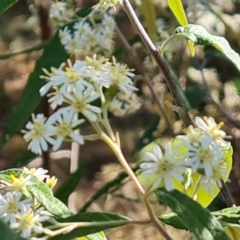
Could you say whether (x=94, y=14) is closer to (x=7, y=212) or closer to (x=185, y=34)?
(x=185, y=34)

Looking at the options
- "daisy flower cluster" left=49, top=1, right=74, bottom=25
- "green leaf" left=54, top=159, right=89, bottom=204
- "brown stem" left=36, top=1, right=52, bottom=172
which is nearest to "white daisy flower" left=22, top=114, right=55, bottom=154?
"green leaf" left=54, top=159, right=89, bottom=204

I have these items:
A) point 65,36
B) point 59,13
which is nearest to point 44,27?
Answer: point 59,13

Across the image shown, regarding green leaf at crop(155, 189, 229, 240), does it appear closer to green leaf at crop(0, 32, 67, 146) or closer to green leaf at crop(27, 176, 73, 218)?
green leaf at crop(27, 176, 73, 218)

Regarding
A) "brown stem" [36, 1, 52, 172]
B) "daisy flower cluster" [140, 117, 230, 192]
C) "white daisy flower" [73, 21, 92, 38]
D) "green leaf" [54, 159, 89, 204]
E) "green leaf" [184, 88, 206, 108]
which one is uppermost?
"daisy flower cluster" [140, 117, 230, 192]

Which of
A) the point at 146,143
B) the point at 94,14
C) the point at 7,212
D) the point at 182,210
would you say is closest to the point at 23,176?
the point at 7,212

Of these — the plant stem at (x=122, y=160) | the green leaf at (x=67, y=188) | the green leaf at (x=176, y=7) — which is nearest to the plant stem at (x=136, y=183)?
the plant stem at (x=122, y=160)

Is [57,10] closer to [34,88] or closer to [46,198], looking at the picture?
[34,88]

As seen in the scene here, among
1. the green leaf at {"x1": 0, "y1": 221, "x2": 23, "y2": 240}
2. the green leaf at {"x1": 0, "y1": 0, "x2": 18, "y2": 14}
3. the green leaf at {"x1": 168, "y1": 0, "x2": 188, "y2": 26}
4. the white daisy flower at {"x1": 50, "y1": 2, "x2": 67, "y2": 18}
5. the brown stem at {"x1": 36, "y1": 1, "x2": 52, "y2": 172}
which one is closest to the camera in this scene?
the green leaf at {"x1": 0, "y1": 221, "x2": 23, "y2": 240}
